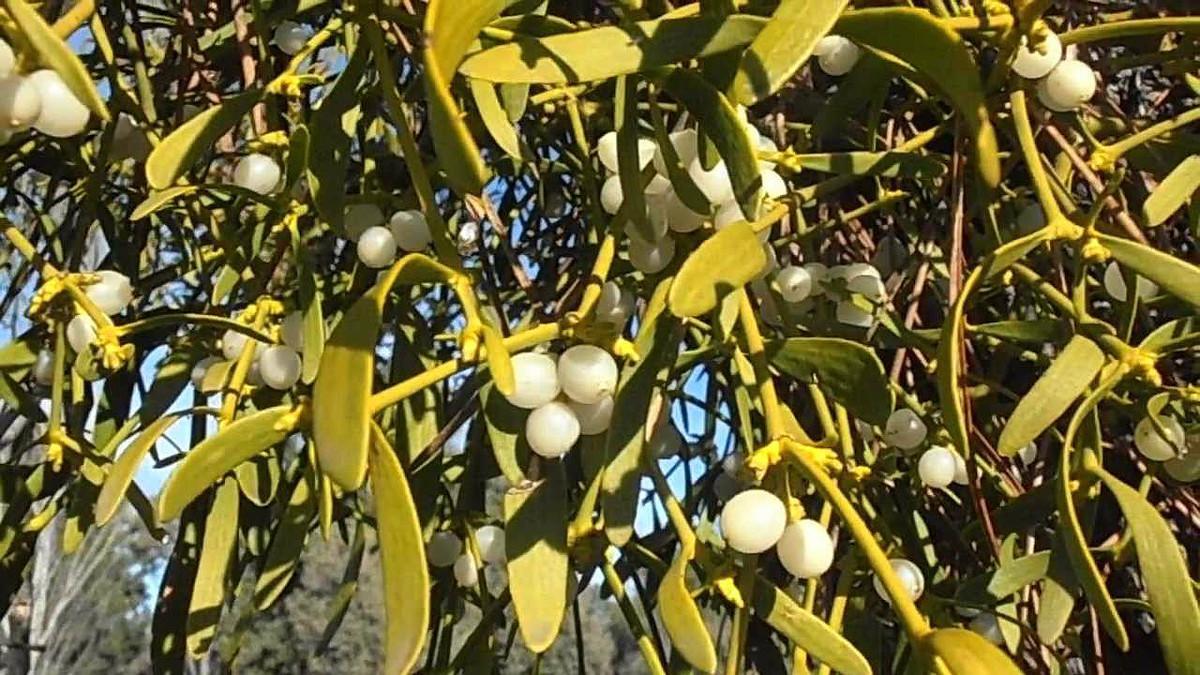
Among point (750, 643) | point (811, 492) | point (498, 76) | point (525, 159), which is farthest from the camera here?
point (750, 643)

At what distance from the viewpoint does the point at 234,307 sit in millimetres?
687

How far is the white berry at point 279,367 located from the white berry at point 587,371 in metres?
0.16

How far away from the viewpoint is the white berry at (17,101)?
39 centimetres

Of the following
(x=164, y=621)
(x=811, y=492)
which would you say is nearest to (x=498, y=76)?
(x=811, y=492)

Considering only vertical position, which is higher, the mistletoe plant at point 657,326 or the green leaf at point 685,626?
the mistletoe plant at point 657,326

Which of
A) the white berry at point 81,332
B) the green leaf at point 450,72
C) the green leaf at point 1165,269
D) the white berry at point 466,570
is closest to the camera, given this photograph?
the green leaf at point 450,72

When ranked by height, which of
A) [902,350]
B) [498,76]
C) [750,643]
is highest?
[498,76]

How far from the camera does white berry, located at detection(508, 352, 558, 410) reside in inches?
16.2

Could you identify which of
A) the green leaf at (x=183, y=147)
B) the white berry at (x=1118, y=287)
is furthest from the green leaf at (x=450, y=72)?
the white berry at (x=1118, y=287)

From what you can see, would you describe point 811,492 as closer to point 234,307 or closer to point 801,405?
point 801,405

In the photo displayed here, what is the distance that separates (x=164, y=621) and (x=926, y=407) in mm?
365

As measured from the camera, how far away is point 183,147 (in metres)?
0.40

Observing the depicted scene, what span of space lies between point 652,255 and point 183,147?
5.9 inches

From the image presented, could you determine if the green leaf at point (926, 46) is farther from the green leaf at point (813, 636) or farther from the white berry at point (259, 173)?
the white berry at point (259, 173)
